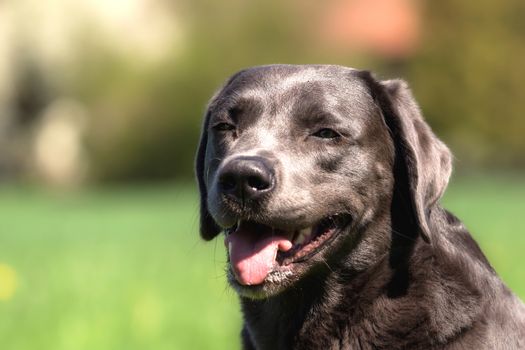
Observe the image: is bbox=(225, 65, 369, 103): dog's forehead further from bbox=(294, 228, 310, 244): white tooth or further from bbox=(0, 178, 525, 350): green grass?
bbox=(0, 178, 525, 350): green grass

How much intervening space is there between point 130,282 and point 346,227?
5.10 metres

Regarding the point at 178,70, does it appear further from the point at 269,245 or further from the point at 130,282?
the point at 269,245

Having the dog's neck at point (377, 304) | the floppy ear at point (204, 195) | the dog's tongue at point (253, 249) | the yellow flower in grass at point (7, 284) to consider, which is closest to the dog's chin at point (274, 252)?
the dog's tongue at point (253, 249)

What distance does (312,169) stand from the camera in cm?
425

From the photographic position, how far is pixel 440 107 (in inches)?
1596

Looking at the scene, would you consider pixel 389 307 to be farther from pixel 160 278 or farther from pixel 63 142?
pixel 63 142

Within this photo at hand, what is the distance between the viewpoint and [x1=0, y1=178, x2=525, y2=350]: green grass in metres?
6.86

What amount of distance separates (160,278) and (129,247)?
3.21m

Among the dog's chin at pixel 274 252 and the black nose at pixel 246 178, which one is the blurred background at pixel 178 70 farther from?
the black nose at pixel 246 178

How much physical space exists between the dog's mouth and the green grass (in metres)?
0.32

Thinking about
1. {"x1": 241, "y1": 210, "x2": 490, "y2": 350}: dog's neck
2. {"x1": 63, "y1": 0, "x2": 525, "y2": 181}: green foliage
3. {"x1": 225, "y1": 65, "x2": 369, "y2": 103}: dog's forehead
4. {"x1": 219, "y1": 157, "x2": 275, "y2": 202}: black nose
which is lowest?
{"x1": 63, "y1": 0, "x2": 525, "y2": 181}: green foliage

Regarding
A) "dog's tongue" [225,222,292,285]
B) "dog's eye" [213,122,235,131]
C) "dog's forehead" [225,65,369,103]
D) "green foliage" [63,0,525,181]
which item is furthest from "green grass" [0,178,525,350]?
"green foliage" [63,0,525,181]

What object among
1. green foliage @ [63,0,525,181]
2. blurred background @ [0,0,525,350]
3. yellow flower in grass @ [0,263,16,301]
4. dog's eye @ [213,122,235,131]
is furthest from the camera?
green foliage @ [63,0,525,181]

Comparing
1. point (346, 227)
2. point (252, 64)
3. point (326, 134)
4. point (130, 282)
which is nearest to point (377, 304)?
point (346, 227)
